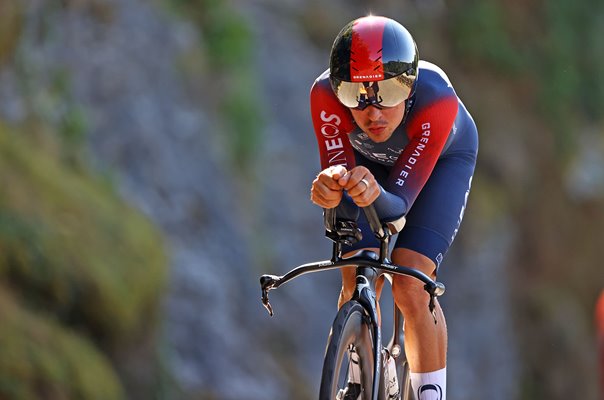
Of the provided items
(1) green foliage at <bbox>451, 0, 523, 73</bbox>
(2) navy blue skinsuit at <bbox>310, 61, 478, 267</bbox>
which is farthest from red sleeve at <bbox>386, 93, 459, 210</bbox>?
(1) green foliage at <bbox>451, 0, 523, 73</bbox>

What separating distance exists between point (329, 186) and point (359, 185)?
140 millimetres

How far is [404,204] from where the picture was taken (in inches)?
227

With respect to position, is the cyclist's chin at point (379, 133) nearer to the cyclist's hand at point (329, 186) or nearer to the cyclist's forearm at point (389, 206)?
the cyclist's forearm at point (389, 206)

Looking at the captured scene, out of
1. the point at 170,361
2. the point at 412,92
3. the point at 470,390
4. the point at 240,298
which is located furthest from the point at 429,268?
the point at 470,390

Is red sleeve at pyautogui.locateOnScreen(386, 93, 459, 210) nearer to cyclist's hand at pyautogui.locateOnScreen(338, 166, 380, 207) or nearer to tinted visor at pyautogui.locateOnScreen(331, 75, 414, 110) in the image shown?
tinted visor at pyautogui.locateOnScreen(331, 75, 414, 110)

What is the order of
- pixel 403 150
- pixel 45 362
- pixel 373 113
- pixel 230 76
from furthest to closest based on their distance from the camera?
pixel 230 76 → pixel 45 362 → pixel 403 150 → pixel 373 113

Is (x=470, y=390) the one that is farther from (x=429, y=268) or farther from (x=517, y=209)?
(x=429, y=268)

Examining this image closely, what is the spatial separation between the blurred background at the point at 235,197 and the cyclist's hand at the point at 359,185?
14.8ft

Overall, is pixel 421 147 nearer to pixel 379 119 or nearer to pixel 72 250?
pixel 379 119

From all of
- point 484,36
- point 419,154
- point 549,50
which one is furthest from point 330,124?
point 549,50

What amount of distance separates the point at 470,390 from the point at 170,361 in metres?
8.26

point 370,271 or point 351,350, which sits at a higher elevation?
point 370,271

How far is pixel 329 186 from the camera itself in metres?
5.37

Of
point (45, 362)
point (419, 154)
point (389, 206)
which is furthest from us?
point (45, 362)
